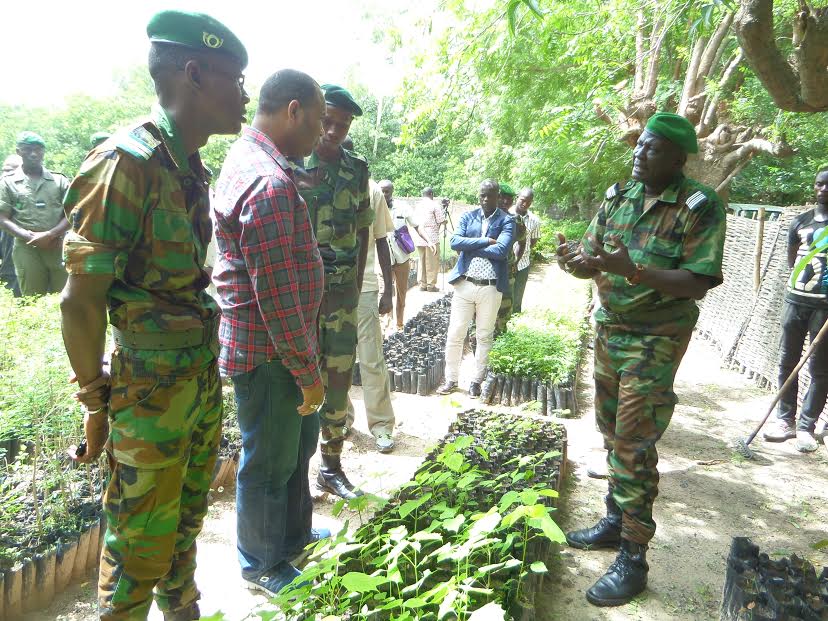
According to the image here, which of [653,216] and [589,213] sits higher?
[589,213]

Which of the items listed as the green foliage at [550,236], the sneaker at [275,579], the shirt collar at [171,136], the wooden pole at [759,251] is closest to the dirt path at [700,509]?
the sneaker at [275,579]

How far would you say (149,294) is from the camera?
1.71m

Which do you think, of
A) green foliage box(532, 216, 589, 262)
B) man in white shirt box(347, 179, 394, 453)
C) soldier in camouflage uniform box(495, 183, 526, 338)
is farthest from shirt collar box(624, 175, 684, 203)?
green foliage box(532, 216, 589, 262)

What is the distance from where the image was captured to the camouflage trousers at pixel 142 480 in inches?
67.7

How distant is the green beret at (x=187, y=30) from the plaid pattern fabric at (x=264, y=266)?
1.61 feet

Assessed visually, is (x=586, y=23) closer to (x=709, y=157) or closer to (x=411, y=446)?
(x=709, y=157)

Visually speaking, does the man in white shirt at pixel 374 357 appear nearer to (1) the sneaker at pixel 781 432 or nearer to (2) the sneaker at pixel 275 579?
(2) the sneaker at pixel 275 579

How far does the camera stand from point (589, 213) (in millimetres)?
22969

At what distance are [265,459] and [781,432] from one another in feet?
15.6

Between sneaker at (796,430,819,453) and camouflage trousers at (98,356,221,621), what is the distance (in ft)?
16.8

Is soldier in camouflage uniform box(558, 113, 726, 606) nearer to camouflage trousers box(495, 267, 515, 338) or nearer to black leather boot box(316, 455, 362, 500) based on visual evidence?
black leather boot box(316, 455, 362, 500)

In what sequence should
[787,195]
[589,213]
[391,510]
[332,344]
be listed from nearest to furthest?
[391,510] → [332,344] → [787,195] → [589,213]

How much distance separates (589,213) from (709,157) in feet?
51.4

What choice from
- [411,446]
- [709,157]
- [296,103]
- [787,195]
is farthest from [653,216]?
[787,195]
